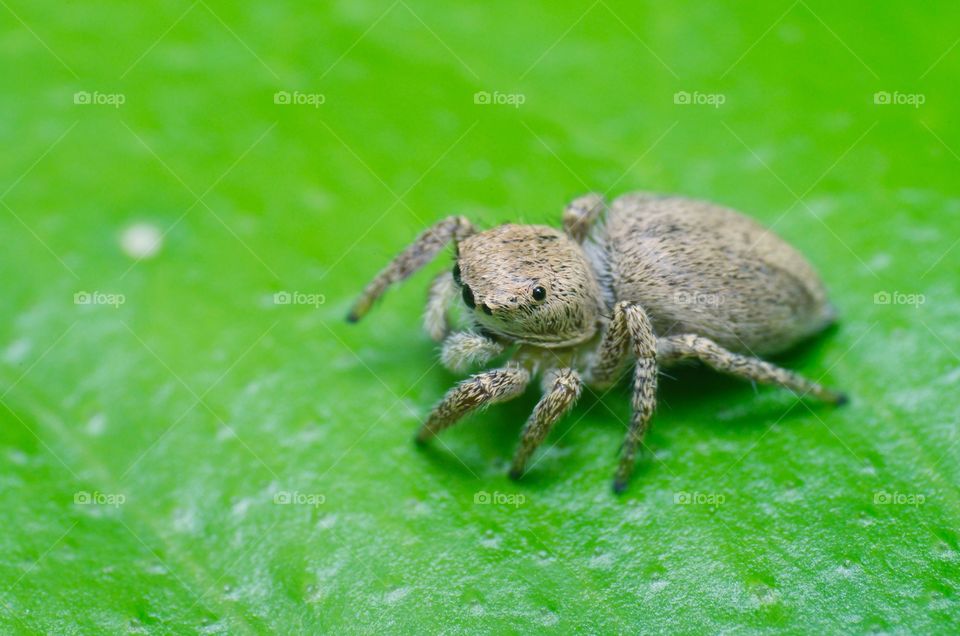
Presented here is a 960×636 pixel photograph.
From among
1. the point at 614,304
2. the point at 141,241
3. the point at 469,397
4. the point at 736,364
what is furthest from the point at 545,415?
the point at 141,241

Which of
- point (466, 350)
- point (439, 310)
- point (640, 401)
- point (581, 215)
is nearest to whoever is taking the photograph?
point (640, 401)

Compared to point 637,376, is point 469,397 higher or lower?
higher

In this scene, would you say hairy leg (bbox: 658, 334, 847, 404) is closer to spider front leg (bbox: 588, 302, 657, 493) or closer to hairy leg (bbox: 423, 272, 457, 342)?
spider front leg (bbox: 588, 302, 657, 493)

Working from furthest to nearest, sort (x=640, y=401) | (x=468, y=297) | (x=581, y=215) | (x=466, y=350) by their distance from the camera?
(x=581, y=215), (x=466, y=350), (x=468, y=297), (x=640, y=401)

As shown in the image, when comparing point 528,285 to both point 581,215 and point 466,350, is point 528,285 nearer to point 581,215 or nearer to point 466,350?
point 466,350

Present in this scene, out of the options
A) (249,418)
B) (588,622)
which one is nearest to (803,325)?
(588,622)

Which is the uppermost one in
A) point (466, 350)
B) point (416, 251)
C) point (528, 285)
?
point (416, 251)
